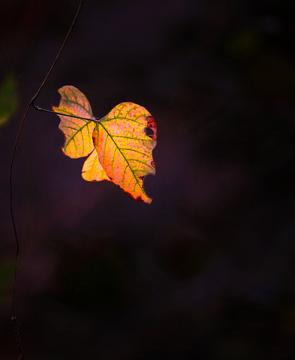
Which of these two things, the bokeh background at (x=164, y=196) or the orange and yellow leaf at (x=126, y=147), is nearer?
the orange and yellow leaf at (x=126, y=147)

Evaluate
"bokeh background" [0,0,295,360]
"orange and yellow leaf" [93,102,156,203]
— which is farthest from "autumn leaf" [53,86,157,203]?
"bokeh background" [0,0,295,360]

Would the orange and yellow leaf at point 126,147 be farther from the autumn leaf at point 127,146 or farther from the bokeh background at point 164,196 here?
the bokeh background at point 164,196

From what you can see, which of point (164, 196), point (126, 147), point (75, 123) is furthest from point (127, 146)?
point (164, 196)

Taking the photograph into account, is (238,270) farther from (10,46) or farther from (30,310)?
(10,46)

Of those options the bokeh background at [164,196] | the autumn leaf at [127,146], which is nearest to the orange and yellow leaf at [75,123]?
the autumn leaf at [127,146]

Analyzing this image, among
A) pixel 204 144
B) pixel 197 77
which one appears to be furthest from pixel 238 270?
pixel 197 77

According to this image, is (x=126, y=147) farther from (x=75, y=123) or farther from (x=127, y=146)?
(x=75, y=123)

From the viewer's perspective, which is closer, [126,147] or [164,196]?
[126,147]

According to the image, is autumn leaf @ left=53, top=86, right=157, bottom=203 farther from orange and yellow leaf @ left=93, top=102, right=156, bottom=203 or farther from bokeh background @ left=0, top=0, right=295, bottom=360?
bokeh background @ left=0, top=0, right=295, bottom=360

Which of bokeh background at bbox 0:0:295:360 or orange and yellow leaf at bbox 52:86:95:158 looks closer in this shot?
orange and yellow leaf at bbox 52:86:95:158
